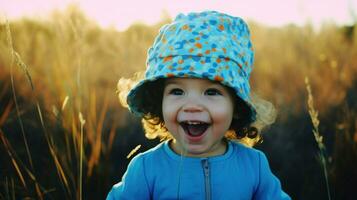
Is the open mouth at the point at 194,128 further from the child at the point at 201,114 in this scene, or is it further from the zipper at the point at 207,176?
the zipper at the point at 207,176

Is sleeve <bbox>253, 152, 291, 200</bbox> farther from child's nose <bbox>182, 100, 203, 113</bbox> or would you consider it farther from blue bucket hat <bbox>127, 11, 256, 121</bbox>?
child's nose <bbox>182, 100, 203, 113</bbox>

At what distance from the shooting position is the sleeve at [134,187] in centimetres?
205

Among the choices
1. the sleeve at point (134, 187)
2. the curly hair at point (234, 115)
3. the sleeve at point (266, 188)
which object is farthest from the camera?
the curly hair at point (234, 115)

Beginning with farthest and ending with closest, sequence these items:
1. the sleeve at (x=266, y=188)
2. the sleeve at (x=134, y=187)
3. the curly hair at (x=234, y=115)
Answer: the curly hair at (x=234, y=115)
the sleeve at (x=266, y=188)
the sleeve at (x=134, y=187)

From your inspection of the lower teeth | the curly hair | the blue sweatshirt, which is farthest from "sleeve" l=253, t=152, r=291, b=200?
the lower teeth

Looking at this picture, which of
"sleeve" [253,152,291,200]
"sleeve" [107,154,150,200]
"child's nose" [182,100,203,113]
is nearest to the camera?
"child's nose" [182,100,203,113]

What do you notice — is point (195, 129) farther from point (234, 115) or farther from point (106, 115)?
point (106, 115)

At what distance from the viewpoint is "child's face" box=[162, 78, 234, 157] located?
195cm

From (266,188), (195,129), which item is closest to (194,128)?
(195,129)

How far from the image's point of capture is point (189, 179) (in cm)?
208

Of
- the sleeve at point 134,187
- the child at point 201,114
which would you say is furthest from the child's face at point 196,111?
the sleeve at point 134,187

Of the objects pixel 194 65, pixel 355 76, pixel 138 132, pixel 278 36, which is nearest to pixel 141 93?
pixel 194 65

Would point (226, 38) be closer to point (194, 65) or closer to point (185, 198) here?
point (194, 65)

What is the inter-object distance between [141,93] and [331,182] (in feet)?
4.28
